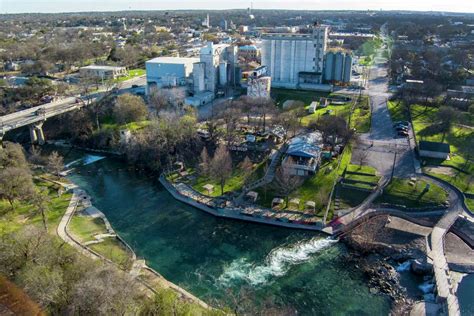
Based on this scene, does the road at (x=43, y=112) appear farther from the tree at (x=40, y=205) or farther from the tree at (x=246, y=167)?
the tree at (x=246, y=167)

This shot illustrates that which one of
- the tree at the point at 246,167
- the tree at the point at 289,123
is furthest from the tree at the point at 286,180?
the tree at the point at 289,123

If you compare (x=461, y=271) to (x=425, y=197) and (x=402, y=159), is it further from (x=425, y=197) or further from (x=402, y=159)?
(x=402, y=159)

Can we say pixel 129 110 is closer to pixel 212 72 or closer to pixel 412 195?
pixel 212 72

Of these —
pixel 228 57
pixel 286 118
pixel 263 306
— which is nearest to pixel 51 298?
pixel 263 306

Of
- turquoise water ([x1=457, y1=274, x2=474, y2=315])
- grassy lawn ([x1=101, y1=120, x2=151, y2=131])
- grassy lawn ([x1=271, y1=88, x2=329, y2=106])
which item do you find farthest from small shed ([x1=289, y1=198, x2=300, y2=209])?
grassy lawn ([x1=271, y1=88, x2=329, y2=106])

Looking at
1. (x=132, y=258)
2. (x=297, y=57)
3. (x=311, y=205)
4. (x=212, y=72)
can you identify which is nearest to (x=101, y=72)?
(x=212, y=72)

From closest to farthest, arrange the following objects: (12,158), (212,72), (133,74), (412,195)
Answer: (412,195), (12,158), (212,72), (133,74)

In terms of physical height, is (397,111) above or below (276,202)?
above
